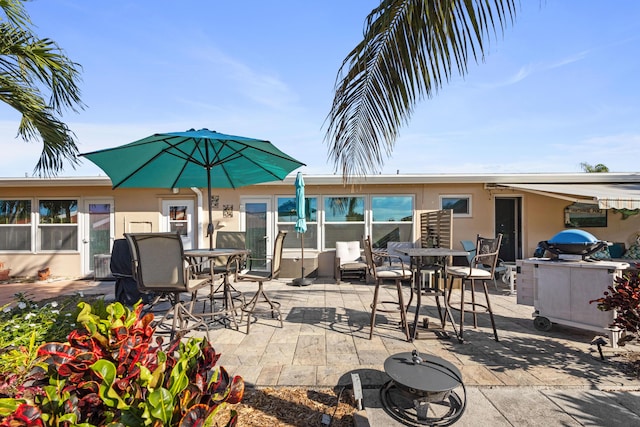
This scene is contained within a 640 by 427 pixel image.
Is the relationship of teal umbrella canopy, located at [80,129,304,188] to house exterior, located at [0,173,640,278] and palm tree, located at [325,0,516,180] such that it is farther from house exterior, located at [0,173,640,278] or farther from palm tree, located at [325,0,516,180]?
house exterior, located at [0,173,640,278]

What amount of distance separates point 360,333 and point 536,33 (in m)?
3.20

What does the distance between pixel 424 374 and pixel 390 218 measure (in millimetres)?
6253

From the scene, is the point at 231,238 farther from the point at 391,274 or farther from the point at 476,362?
the point at 476,362

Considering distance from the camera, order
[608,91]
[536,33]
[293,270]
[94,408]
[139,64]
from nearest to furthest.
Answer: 1. [94,408]
2. [536,33]
3. [608,91]
4. [139,64]
5. [293,270]

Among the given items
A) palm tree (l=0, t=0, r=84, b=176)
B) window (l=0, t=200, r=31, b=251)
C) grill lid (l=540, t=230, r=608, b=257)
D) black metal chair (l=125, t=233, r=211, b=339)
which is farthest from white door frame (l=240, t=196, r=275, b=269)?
grill lid (l=540, t=230, r=608, b=257)

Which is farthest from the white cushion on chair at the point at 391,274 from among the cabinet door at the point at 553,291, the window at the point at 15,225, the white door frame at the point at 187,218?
the window at the point at 15,225

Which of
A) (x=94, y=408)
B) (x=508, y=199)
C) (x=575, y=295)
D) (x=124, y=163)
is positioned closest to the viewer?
(x=94, y=408)

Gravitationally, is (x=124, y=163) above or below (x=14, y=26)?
below

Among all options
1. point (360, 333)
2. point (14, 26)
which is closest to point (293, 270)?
point (360, 333)

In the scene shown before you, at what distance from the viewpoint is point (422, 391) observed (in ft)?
5.95

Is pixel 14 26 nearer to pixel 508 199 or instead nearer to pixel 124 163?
pixel 124 163

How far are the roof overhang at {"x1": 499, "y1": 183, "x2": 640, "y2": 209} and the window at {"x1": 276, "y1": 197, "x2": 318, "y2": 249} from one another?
4.58 meters

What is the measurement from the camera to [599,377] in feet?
8.36

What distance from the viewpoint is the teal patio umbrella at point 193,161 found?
3.53m
